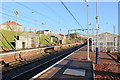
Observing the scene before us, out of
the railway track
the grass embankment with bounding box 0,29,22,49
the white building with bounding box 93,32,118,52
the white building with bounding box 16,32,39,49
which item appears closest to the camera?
the railway track

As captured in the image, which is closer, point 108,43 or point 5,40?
point 108,43

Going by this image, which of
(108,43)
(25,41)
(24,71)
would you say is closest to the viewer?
(24,71)

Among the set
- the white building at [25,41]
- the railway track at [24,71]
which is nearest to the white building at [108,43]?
the railway track at [24,71]

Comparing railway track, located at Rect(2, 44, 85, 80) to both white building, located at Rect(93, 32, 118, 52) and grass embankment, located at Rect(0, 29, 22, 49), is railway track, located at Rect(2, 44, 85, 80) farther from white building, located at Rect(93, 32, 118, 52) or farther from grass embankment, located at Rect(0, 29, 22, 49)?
white building, located at Rect(93, 32, 118, 52)

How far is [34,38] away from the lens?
34000mm

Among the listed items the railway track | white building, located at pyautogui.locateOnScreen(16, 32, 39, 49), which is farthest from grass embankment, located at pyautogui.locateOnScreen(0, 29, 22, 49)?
the railway track

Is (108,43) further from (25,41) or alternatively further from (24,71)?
(25,41)

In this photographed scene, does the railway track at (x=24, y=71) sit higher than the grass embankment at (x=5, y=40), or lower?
lower

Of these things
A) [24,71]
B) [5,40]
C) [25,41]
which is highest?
[5,40]

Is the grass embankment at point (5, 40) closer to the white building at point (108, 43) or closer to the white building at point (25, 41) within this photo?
the white building at point (25, 41)

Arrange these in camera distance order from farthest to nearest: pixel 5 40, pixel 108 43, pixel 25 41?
pixel 25 41 → pixel 5 40 → pixel 108 43

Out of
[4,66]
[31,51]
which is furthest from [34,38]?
[4,66]

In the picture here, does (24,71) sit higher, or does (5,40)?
(5,40)

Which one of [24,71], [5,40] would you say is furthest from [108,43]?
[5,40]
